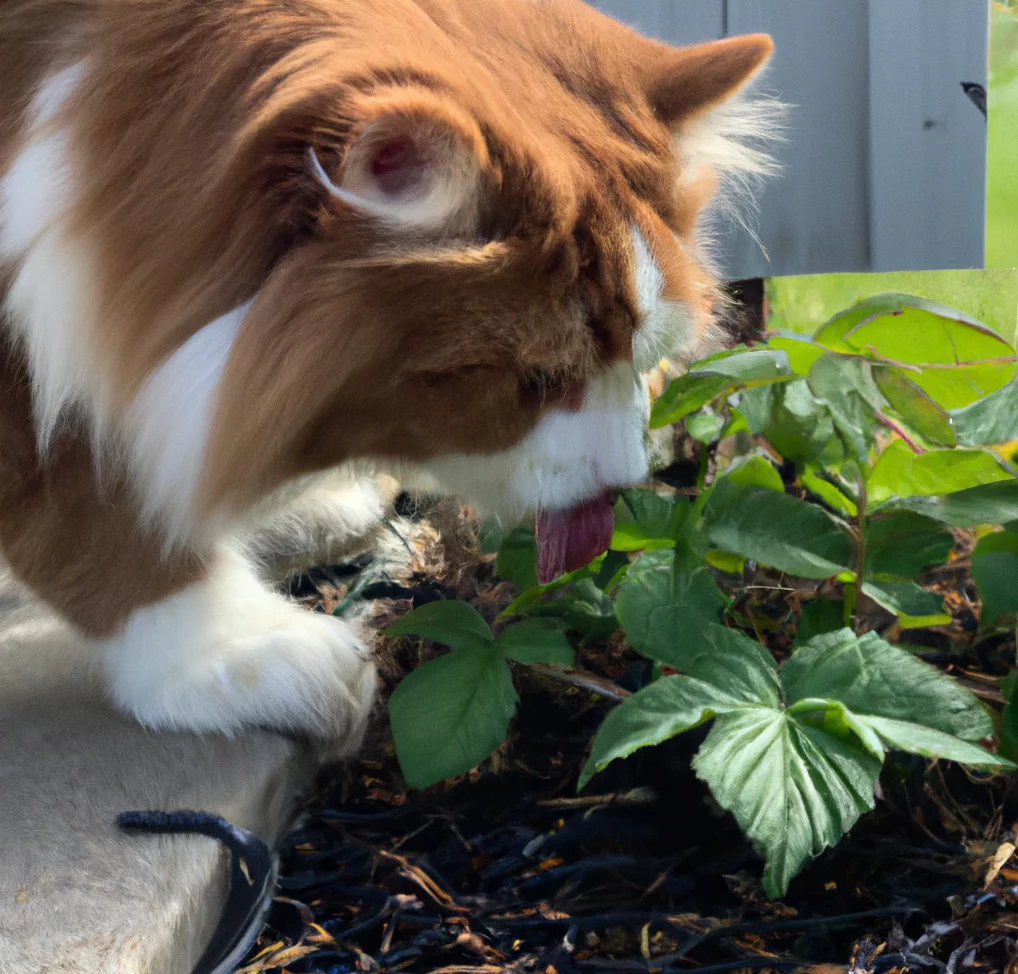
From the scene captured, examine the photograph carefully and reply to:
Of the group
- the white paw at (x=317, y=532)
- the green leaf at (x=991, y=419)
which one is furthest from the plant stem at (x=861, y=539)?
the white paw at (x=317, y=532)

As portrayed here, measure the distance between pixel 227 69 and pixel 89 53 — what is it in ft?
0.56

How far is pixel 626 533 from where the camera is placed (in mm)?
1311

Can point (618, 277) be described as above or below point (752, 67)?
below

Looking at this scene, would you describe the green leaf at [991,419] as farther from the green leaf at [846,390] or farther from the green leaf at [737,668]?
the green leaf at [737,668]

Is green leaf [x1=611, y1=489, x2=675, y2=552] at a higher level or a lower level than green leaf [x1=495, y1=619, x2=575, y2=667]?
higher

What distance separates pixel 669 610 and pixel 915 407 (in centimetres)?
36

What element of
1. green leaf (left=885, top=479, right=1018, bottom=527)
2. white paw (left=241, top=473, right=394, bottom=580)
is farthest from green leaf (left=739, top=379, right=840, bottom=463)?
white paw (left=241, top=473, right=394, bottom=580)

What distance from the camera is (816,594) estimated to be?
4.69 feet

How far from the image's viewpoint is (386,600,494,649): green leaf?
126 centimetres

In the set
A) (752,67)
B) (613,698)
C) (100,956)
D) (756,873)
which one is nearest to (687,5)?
(752,67)

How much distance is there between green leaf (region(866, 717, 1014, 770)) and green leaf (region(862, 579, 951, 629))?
9.0 inches

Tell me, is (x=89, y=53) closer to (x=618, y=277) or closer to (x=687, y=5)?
(x=618, y=277)

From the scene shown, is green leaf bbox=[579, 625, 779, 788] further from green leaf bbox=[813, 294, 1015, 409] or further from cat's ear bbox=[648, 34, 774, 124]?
cat's ear bbox=[648, 34, 774, 124]

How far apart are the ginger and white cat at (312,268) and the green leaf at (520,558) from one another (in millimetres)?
114
